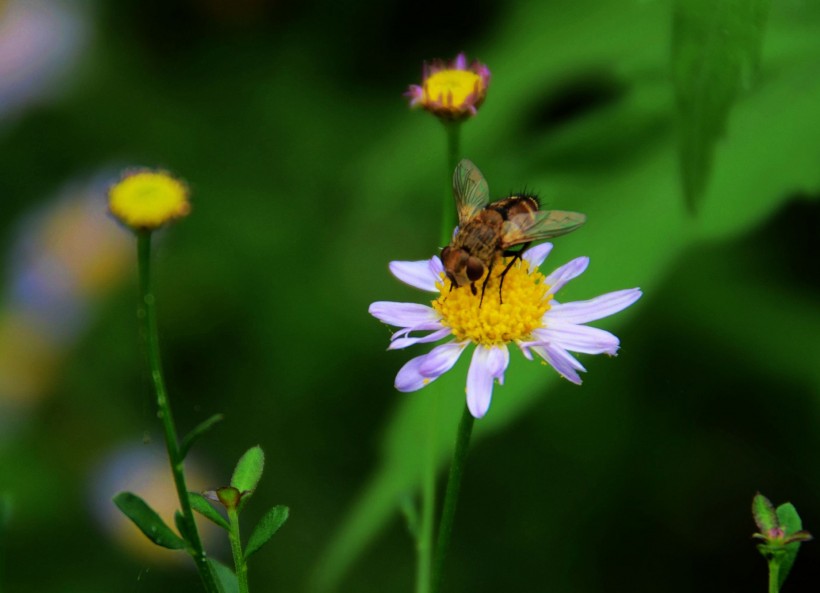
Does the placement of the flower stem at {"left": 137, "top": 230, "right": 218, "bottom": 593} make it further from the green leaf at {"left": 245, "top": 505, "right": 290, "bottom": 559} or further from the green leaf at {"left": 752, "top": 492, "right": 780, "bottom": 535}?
the green leaf at {"left": 752, "top": 492, "right": 780, "bottom": 535}

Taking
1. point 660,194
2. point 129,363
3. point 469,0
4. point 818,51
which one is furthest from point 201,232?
point 818,51

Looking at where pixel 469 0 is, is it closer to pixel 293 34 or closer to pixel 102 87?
pixel 293 34

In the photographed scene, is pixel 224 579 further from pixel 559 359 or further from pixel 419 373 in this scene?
pixel 559 359

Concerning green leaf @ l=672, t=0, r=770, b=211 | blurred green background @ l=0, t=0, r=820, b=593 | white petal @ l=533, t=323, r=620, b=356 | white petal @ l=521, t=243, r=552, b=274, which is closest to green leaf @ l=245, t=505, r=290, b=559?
white petal @ l=533, t=323, r=620, b=356

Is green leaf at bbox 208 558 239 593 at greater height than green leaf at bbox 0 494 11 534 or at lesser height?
lesser

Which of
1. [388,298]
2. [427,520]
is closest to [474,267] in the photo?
[427,520]
